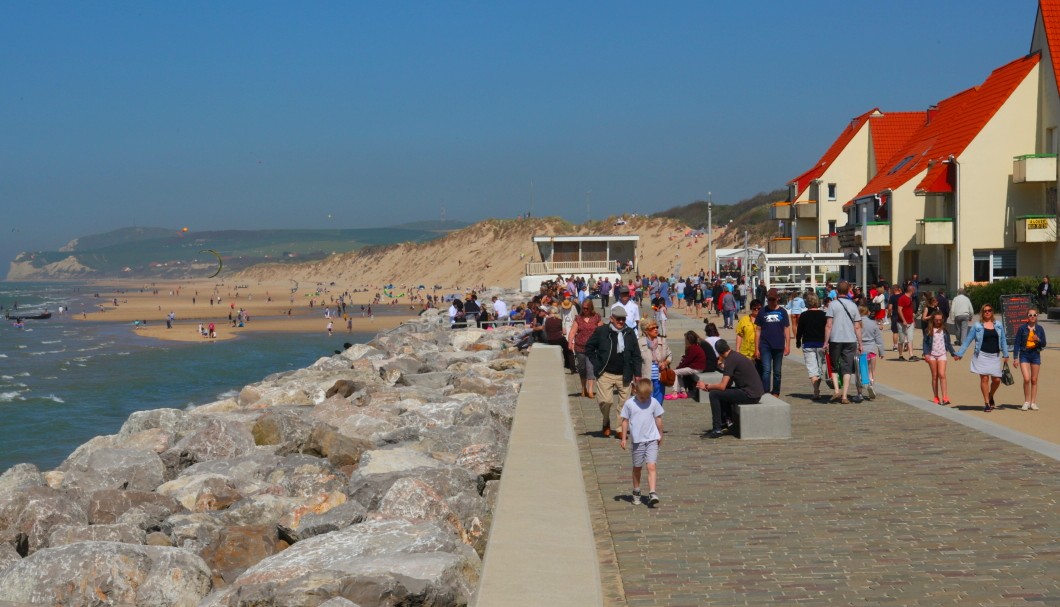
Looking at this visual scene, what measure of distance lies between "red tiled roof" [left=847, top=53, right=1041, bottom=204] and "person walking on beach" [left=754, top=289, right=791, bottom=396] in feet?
84.2

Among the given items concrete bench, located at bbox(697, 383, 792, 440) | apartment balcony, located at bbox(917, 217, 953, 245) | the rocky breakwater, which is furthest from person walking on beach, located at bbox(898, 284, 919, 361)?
apartment balcony, located at bbox(917, 217, 953, 245)

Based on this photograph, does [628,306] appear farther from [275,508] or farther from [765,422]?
[275,508]

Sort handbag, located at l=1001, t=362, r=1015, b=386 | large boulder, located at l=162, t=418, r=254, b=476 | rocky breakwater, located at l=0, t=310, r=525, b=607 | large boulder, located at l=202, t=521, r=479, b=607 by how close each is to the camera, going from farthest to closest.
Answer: large boulder, located at l=162, t=418, r=254, b=476 → handbag, located at l=1001, t=362, r=1015, b=386 → rocky breakwater, located at l=0, t=310, r=525, b=607 → large boulder, located at l=202, t=521, r=479, b=607

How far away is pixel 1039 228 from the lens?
119 ft

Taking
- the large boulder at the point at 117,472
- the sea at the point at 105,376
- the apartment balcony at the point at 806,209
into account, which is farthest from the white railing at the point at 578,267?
the large boulder at the point at 117,472

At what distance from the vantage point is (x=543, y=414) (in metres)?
13.8

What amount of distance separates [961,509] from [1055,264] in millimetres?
30619

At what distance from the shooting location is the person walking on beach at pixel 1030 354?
47.7 ft

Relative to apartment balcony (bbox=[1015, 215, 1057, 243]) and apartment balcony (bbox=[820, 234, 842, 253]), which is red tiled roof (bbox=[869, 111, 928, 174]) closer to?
apartment balcony (bbox=[820, 234, 842, 253])

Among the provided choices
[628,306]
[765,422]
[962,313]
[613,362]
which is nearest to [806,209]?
[962,313]

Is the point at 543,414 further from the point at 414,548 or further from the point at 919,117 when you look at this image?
the point at 919,117

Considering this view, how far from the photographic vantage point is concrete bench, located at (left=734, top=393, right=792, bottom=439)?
41.2 ft

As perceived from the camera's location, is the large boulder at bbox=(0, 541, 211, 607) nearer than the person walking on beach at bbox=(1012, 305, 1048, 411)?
Yes

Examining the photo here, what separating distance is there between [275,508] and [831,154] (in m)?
51.0
